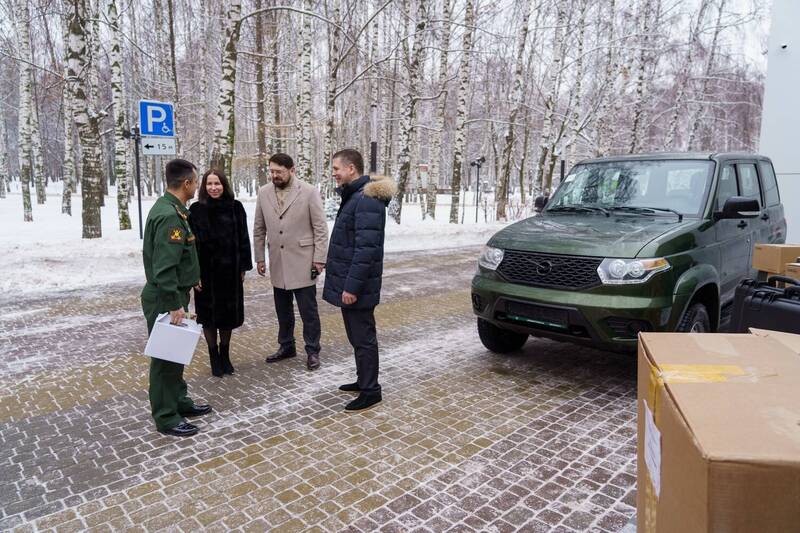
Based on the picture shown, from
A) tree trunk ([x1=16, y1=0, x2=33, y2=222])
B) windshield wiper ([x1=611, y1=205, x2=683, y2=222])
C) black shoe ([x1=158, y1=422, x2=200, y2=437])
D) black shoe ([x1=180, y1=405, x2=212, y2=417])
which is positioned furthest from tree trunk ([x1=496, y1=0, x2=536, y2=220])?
black shoe ([x1=158, y1=422, x2=200, y2=437])

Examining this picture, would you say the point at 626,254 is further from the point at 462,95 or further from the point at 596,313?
the point at 462,95

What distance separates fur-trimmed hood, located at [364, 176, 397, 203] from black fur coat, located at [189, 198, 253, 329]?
1.57 meters

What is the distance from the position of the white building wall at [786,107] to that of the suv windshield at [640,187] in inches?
225

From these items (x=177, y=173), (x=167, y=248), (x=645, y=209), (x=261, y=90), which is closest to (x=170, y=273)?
(x=167, y=248)

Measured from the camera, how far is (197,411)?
442 centimetres

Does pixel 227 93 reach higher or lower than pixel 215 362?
higher

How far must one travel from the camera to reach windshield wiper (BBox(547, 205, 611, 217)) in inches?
Result: 218

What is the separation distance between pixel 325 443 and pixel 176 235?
6.16 ft

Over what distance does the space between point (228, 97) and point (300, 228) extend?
31.1 feet

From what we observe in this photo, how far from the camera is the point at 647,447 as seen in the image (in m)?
1.61

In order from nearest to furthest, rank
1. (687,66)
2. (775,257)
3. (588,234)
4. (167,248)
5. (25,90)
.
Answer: (167,248) → (775,257) → (588,234) → (25,90) → (687,66)

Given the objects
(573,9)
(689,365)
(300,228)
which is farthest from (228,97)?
(573,9)

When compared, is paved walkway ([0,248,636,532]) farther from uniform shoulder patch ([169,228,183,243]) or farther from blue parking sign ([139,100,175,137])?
blue parking sign ([139,100,175,137])

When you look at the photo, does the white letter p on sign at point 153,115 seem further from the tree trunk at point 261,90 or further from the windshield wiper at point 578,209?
the windshield wiper at point 578,209
